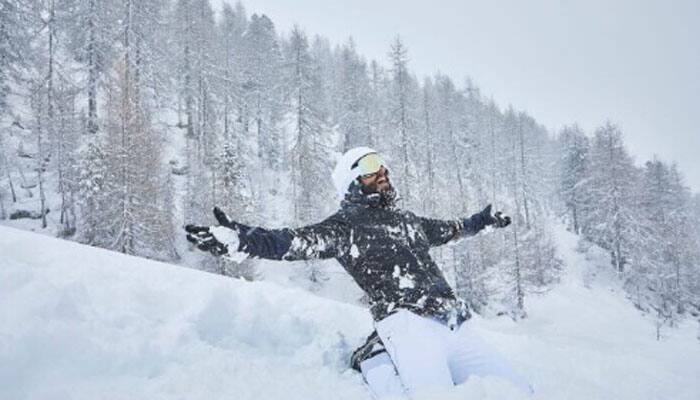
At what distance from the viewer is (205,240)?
9.84 ft

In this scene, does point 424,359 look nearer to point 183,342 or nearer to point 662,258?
point 183,342

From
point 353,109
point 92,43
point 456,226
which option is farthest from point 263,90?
point 456,226

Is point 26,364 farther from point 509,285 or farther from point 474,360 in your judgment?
point 509,285

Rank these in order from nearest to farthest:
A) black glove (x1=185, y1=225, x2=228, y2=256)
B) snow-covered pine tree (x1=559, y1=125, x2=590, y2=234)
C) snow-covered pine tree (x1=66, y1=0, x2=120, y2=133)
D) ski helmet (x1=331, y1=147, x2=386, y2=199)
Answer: black glove (x1=185, y1=225, x2=228, y2=256) < ski helmet (x1=331, y1=147, x2=386, y2=199) < snow-covered pine tree (x1=66, y1=0, x2=120, y2=133) < snow-covered pine tree (x1=559, y1=125, x2=590, y2=234)

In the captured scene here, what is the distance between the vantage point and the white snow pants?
319cm

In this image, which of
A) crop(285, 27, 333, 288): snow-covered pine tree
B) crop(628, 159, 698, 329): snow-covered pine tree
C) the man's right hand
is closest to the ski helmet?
the man's right hand

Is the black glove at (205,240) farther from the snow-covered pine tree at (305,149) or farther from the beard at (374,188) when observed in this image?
the snow-covered pine tree at (305,149)

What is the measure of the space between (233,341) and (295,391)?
802 millimetres

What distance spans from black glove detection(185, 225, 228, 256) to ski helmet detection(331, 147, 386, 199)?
130 cm

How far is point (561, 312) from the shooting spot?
33.6 m

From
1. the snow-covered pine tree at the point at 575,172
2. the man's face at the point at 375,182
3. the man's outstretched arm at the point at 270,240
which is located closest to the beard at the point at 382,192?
the man's face at the point at 375,182

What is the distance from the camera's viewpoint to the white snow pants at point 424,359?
3.19 metres

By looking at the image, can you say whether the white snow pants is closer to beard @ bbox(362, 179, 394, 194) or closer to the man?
the man

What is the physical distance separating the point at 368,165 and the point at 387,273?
0.89 metres
